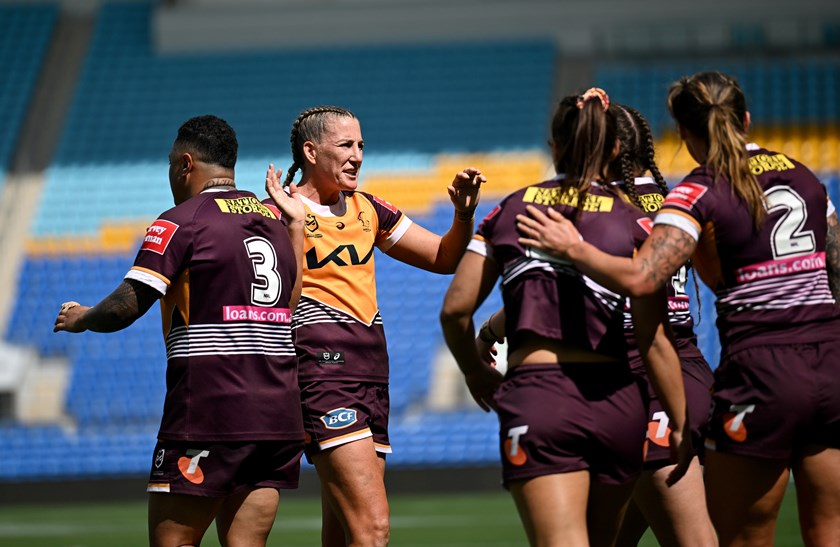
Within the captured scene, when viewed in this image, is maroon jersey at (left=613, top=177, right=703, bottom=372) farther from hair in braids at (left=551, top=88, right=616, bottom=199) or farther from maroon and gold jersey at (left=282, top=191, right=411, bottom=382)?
Answer: maroon and gold jersey at (left=282, top=191, right=411, bottom=382)

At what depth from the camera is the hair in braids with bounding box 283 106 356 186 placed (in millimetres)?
5344

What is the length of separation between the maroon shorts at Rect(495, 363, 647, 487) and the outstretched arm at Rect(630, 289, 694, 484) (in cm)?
8

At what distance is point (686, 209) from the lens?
12.6ft

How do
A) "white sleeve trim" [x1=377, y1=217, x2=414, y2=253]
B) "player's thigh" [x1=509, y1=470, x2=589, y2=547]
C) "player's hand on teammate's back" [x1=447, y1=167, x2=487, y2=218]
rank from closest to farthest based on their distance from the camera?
"player's thigh" [x1=509, y1=470, x2=589, y2=547] → "player's hand on teammate's back" [x1=447, y1=167, x2=487, y2=218] → "white sleeve trim" [x1=377, y1=217, x2=414, y2=253]

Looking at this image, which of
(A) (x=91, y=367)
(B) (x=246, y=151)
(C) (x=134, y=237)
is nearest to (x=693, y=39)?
(B) (x=246, y=151)

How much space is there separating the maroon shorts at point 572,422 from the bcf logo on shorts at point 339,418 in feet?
4.55

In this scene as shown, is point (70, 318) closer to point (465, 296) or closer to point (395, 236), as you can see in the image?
point (465, 296)

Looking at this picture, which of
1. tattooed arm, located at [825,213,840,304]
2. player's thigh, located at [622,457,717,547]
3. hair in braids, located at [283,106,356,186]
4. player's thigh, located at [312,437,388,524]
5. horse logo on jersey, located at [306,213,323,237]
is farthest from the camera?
hair in braids, located at [283,106,356,186]

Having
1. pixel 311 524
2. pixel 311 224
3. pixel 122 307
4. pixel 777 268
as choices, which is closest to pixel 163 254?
pixel 122 307

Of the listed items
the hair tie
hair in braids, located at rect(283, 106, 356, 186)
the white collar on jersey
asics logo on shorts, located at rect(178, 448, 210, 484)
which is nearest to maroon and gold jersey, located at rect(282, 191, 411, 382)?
the white collar on jersey

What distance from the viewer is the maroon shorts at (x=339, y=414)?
4.96m

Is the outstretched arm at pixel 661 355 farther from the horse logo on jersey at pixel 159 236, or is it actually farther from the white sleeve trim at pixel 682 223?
the horse logo on jersey at pixel 159 236

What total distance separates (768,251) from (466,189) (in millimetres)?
1609

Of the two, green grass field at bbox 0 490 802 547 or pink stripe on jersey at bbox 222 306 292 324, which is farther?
green grass field at bbox 0 490 802 547
